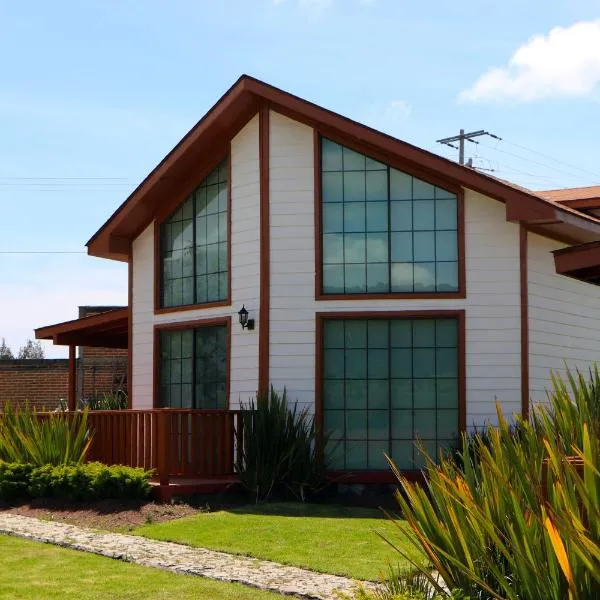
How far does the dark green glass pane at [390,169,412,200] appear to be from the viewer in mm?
15531

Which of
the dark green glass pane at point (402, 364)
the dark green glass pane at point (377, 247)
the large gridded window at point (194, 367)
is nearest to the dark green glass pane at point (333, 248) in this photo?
the dark green glass pane at point (377, 247)

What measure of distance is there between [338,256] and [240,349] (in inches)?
80.2

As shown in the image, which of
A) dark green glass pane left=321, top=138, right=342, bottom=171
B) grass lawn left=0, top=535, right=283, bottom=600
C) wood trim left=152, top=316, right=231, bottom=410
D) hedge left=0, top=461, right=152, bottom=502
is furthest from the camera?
wood trim left=152, top=316, right=231, bottom=410

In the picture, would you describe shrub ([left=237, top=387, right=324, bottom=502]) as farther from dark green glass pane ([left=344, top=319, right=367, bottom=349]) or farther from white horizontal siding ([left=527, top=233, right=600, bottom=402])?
white horizontal siding ([left=527, top=233, right=600, bottom=402])

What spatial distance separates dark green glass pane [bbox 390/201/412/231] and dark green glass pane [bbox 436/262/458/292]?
747 mm

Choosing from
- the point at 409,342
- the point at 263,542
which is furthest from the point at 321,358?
the point at 263,542

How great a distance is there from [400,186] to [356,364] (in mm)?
2719

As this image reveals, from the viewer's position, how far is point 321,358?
15.3 meters

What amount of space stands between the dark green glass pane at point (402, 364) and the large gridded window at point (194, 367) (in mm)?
2678

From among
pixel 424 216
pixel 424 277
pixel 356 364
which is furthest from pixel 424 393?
pixel 424 216

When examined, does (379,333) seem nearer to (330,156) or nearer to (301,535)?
(330,156)

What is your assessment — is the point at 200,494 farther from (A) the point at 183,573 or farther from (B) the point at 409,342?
(A) the point at 183,573

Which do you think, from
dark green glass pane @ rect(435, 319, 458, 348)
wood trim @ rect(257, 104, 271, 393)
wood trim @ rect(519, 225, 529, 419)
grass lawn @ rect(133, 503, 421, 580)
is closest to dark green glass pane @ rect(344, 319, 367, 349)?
dark green glass pane @ rect(435, 319, 458, 348)

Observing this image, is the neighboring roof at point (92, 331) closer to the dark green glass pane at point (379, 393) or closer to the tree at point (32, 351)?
the dark green glass pane at point (379, 393)
